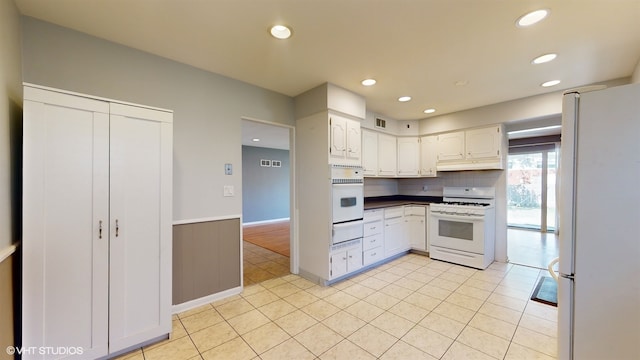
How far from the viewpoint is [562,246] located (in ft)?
4.23

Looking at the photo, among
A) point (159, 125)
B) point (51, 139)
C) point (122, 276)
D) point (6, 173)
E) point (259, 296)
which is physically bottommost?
point (259, 296)

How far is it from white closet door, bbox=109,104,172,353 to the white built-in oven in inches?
71.3

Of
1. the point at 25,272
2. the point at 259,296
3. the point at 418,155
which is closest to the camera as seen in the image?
the point at 25,272

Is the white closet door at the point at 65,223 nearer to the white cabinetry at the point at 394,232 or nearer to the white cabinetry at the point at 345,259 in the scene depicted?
the white cabinetry at the point at 345,259

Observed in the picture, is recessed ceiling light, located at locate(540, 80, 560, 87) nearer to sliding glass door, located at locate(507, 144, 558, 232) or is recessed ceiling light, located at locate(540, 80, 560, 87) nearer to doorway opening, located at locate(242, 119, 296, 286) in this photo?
sliding glass door, located at locate(507, 144, 558, 232)

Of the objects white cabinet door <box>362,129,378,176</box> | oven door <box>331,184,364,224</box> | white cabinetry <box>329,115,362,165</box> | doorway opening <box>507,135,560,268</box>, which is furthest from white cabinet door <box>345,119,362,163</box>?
doorway opening <box>507,135,560,268</box>

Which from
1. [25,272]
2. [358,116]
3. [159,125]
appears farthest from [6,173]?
[358,116]

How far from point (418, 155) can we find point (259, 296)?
3.75 metres

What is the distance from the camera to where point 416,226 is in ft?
14.5

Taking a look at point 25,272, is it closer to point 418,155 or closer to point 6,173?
point 6,173

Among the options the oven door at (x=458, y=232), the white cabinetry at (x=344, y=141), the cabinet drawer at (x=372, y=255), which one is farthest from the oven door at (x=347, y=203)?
the oven door at (x=458, y=232)

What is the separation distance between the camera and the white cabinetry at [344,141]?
3.12 meters

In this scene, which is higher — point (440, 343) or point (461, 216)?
point (461, 216)

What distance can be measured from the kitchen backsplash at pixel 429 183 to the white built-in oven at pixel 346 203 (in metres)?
1.34
